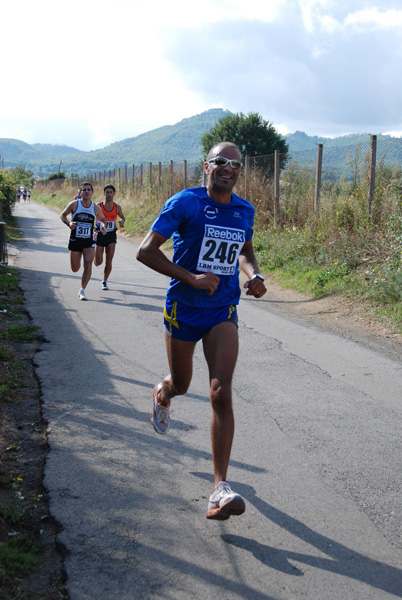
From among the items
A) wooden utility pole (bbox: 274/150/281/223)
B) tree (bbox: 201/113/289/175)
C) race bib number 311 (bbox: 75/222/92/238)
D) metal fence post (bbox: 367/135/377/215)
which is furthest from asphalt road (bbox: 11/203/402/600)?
tree (bbox: 201/113/289/175)

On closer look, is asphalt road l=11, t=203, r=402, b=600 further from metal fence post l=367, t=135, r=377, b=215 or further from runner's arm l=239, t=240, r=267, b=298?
metal fence post l=367, t=135, r=377, b=215

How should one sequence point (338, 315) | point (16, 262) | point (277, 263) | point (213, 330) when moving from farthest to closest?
point (16, 262) → point (277, 263) → point (338, 315) → point (213, 330)

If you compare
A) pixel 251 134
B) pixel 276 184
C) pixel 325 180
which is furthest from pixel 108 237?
pixel 251 134

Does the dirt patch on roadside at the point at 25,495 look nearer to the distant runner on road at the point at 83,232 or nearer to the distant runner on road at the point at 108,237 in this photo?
the distant runner on road at the point at 83,232

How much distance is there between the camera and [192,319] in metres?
3.74

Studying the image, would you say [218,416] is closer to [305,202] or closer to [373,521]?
[373,521]

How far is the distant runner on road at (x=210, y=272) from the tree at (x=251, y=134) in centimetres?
4811

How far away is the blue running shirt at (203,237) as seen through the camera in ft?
12.1

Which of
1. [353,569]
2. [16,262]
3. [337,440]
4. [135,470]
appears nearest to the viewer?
[353,569]

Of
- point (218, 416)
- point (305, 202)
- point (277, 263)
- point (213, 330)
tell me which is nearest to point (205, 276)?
point (213, 330)

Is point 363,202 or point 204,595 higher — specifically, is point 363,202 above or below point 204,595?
above

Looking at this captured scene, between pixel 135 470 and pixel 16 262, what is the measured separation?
12.4 meters

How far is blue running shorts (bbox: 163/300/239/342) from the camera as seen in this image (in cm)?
374

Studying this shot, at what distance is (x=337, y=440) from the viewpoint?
15.0 ft
